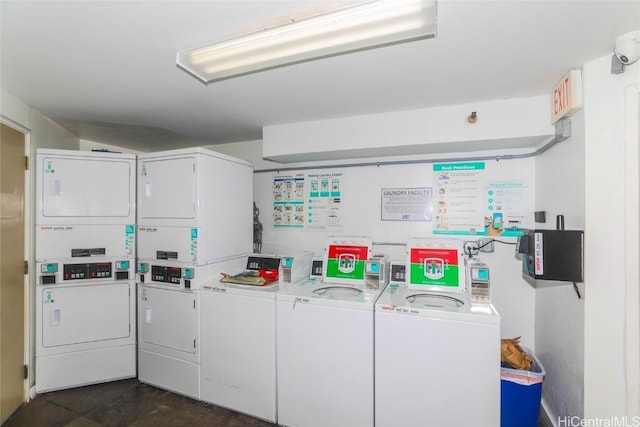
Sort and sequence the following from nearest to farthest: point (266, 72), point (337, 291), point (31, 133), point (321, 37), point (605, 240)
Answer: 1. point (321, 37)
2. point (605, 240)
3. point (266, 72)
4. point (337, 291)
5. point (31, 133)

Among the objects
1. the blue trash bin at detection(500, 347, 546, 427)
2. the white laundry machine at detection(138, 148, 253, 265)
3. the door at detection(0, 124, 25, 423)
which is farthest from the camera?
the white laundry machine at detection(138, 148, 253, 265)

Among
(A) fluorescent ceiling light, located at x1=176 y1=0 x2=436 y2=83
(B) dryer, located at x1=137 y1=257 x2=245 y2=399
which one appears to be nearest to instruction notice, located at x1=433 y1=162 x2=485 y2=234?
(A) fluorescent ceiling light, located at x1=176 y1=0 x2=436 y2=83

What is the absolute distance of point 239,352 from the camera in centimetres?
226

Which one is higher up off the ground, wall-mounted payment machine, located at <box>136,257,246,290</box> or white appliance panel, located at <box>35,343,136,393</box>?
wall-mounted payment machine, located at <box>136,257,246,290</box>

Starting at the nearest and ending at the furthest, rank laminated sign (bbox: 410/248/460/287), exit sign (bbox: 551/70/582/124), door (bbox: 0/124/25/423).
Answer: exit sign (bbox: 551/70/582/124), door (bbox: 0/124/25/423), laminated sign (bbox: 410/248/460/287)

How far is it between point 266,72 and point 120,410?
267 centimetres

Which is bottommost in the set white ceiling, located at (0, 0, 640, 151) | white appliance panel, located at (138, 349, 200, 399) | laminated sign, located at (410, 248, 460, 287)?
white appliance panel, located at (138, 349, 200, 399)

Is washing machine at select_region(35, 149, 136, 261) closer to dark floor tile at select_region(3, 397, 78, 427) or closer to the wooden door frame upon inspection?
the wooden door frame

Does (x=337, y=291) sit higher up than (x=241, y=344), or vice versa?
(x=337, y=291)

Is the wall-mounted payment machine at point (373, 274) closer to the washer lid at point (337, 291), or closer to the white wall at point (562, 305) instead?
the washer lid at point (337, 291)

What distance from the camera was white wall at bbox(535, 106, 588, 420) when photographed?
1.73 meters

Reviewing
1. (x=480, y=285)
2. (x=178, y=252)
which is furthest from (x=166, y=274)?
(x=480, y=285)

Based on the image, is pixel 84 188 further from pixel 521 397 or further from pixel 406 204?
pixel 521 397

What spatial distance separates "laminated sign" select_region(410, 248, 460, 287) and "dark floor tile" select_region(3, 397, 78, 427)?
2.74m
